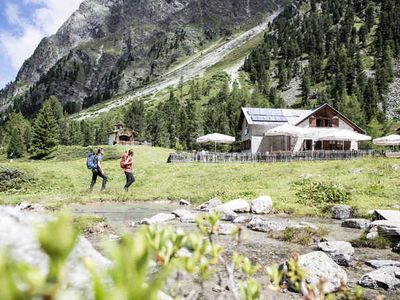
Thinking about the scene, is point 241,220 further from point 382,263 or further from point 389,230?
point 382,263

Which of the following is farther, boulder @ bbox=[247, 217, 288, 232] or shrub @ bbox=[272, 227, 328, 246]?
boulder @ bbox=[247, 217, 288, 232]

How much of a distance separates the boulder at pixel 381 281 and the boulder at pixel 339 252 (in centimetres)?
146

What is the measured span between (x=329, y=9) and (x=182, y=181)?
622 ft

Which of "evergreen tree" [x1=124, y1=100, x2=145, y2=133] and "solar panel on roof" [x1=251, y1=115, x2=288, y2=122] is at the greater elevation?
"evergreen tree" [x1=124, y1=100, x2=145, y2=133]

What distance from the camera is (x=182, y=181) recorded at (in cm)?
3061

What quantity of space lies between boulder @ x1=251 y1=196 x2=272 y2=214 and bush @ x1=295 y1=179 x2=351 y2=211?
99.2 inches

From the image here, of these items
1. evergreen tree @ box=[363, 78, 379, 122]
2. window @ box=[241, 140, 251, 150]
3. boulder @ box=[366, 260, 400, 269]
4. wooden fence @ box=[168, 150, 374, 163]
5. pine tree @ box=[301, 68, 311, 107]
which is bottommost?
boulder @ box=[366, 260, 400, 269]

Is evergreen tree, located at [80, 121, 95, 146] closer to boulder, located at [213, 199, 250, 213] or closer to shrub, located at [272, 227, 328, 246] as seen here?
boulder, located at [213, 199, 250, 213]

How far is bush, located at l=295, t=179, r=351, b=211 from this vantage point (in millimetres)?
21031

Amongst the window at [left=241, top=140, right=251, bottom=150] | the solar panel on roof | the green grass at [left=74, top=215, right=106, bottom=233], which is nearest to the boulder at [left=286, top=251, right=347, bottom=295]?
the green grass at [left=74, top=215, right=106, bottom=233]

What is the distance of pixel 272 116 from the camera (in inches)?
2552

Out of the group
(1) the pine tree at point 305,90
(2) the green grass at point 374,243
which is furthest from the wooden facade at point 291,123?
(1) the pine tree at point 305,90

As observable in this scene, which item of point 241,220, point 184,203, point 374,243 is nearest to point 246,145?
point 184,203

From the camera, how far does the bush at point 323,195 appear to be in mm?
21031
